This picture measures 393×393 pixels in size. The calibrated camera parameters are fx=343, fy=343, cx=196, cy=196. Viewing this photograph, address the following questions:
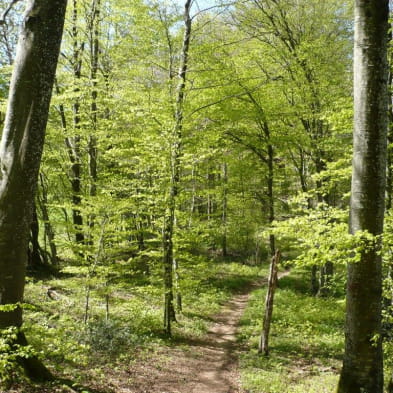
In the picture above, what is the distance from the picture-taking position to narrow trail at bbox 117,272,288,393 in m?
6.93

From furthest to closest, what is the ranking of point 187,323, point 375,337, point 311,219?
point 187,323 < point 311,219 < point 375,337

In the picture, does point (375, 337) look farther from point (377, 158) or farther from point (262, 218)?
point (262, 218)

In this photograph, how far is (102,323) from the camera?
905cm

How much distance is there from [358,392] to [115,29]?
15.4 m

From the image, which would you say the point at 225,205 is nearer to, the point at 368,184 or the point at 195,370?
the point at 195,370

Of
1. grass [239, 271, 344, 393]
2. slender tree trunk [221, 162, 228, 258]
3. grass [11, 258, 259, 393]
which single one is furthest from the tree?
slender tree trunk [221, 162, 228, 258]

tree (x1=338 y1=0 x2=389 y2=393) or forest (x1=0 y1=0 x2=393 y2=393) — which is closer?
forest (x1=0 y1=0 x2=393 y2=393)

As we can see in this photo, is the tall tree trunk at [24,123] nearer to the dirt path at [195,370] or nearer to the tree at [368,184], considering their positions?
the dirt path at [195,370]

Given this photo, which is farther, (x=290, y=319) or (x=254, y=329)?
(x=290, y=319)

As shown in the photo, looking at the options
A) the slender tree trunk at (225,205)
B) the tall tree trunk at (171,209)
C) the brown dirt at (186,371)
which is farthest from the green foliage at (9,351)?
the slender tree trunk at (225,205)

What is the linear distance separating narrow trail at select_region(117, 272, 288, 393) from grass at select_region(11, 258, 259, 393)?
0.39m

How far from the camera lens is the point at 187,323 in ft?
38.3

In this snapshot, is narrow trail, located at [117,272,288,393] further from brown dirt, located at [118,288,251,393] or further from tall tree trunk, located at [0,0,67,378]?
tall tree trunk, located at [0,0,67,378]

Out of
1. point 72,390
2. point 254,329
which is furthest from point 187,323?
point 72,390
